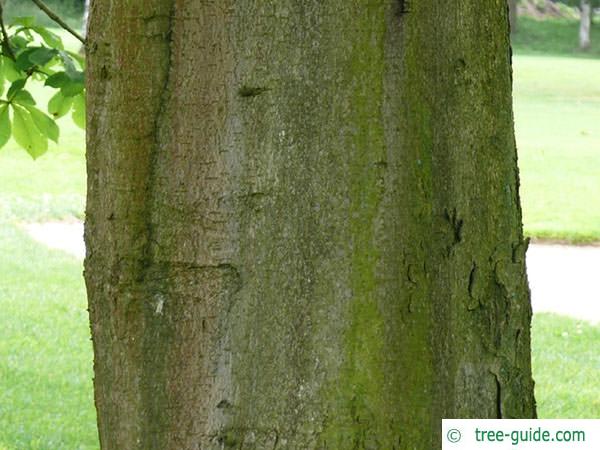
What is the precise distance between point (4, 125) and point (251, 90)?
4.82 feet

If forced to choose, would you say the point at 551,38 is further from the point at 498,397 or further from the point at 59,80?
the point at 498,397

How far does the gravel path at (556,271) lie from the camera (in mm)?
9141

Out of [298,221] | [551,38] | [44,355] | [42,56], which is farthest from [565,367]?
[551,38]

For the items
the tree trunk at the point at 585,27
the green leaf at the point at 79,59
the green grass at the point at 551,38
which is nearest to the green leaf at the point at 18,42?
the green leaf at the point at 79,59

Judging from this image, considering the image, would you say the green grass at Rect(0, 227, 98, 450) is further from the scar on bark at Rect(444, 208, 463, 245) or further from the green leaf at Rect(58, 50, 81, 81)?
the scar on bark at Rect(444, 208, 463, 245)

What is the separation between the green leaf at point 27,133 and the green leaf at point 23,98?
2cm

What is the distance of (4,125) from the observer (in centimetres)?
327

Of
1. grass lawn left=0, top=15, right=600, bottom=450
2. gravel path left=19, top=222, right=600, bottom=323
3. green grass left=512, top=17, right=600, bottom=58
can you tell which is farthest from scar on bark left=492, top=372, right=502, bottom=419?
green grass left=512, top=17, right=600, bottom=58

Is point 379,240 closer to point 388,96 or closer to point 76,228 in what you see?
point 388,96

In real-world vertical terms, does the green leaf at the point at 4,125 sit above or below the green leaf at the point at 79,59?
below

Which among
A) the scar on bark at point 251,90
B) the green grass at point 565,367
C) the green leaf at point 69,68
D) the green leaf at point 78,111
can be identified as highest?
the green leaf at point 69,68
